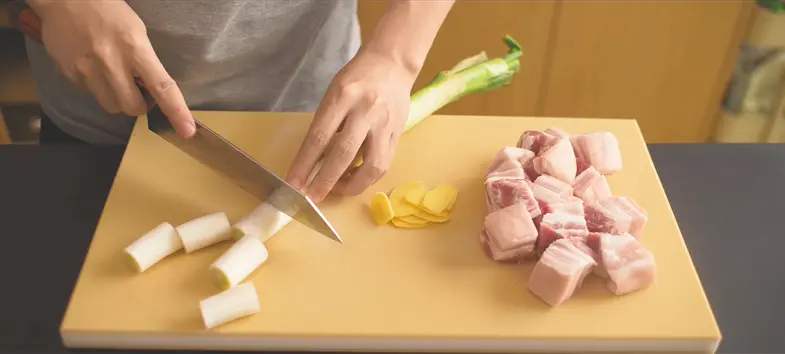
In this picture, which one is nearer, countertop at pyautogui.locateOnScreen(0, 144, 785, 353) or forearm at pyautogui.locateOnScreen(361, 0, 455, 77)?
countertop at pyautogui.locateOnScreen(0, 144, 785, 353)

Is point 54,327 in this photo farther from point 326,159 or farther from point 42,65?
point 42,65

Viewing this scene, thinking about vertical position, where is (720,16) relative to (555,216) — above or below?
below

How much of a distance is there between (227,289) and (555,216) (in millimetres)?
429

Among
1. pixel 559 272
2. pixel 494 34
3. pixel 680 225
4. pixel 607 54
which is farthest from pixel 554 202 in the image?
pixel 607 54

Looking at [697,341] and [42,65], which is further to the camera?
[42,65]

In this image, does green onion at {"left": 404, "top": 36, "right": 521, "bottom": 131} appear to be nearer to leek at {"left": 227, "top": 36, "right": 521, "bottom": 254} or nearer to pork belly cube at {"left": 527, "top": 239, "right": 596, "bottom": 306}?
leek at {"left": 227, "top": 36, "right": 521, "bottom": 254}

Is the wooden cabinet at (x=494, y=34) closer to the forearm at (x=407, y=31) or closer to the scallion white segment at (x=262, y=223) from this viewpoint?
the forearm at (x=407, y=31)

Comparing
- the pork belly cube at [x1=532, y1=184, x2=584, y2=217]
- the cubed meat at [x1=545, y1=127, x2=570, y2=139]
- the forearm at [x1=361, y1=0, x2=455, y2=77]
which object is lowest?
the pork belly cube at [x1=532, y1=184, x2=584, y2=217]

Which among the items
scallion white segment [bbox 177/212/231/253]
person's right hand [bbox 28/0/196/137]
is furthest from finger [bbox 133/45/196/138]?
scallion white segment [bbox 177/212/231/253]

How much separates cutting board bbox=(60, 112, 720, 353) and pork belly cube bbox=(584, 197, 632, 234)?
0.07m

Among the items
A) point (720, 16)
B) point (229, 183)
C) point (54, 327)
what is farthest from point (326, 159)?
point (720, 16)

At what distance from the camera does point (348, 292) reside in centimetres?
93

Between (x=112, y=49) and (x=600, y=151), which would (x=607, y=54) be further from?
(x=112, y=49)

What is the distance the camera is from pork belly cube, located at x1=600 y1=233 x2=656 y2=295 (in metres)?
0.91
